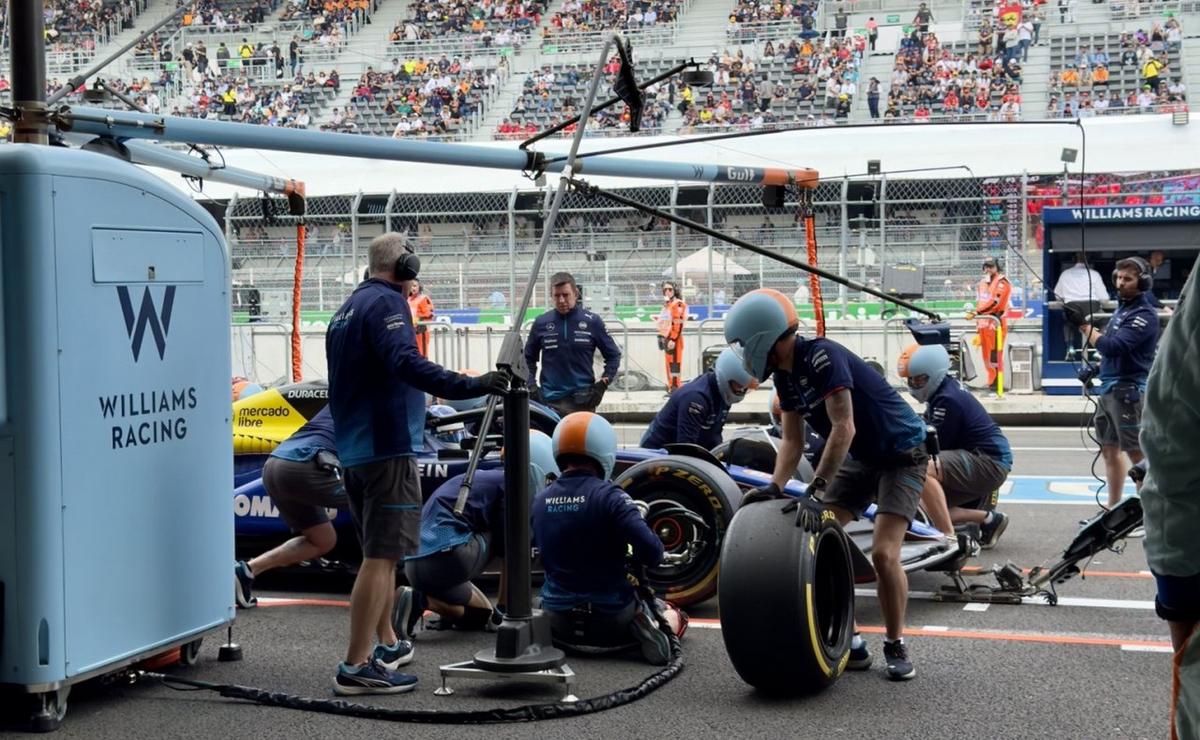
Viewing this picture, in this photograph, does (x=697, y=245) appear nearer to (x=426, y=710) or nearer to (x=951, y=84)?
(x=951, y=84)

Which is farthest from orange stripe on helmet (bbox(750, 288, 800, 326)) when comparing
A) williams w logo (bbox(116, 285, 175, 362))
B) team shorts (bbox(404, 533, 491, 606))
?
williams w logo (bbox(116, 285, 175, 362))

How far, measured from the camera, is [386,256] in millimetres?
5871

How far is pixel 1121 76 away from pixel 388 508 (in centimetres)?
2878

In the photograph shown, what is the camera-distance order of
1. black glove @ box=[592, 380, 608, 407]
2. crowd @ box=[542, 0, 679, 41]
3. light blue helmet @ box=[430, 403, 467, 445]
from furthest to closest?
1. crowd @ box=[542, 0, 679, 41]
2. black glove @ box=[592, 380, 608, 407]
3. light blue helmet @ box=[430, 403, 467, 445]

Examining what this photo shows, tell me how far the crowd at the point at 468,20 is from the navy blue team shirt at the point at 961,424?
1195 inches

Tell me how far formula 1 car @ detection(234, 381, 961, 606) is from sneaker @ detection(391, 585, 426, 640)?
87 centimetres

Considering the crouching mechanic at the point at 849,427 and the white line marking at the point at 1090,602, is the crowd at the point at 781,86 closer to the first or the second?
the white line marking at the point at 1090,602

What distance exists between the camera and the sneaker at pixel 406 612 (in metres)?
6.32

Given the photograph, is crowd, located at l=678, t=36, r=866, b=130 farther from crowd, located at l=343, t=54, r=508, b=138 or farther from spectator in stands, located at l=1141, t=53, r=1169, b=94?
spectator in stands, located at l=1141, t=53, r=1169, b=94

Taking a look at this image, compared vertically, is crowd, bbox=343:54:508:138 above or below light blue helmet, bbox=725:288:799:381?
above

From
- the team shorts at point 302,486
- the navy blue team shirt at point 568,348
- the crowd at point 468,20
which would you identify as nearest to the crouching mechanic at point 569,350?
the navy blue team shirt at point 568,348

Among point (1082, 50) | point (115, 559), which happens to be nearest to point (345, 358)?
point (115, 559)

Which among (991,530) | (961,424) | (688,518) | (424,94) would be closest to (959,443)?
(961,424)

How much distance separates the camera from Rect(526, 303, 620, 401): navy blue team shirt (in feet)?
38.5
